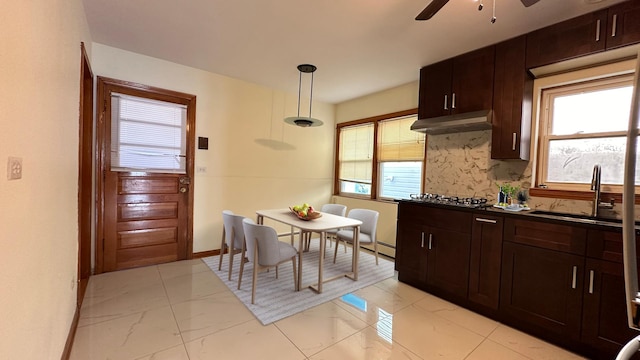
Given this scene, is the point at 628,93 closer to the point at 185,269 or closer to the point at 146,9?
the point at 146,9

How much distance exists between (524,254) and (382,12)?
7.75 feet

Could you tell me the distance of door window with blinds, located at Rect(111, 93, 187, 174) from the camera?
10.3ft

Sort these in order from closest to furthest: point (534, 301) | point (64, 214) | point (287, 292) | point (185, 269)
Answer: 1. point (64, 214)
2. point (534, 301)
3. point (287, 292)
4. point (185, 269)

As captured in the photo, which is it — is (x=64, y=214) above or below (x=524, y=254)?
above

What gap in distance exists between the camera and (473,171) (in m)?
3.09

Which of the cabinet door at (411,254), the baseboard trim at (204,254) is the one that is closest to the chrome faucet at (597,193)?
the cabinet door at (411,254)

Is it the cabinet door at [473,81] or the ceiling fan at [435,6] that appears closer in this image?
the ceiling fan at [435,6]

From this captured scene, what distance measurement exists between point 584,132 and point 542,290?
1.51 m

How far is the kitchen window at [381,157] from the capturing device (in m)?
3.91

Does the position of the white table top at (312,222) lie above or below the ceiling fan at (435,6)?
below

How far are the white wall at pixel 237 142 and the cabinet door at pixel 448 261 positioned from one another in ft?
8.38

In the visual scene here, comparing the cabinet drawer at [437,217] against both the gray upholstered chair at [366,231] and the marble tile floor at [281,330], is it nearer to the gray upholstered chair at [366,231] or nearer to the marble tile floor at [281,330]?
the gray upholstered chair at [366,231]

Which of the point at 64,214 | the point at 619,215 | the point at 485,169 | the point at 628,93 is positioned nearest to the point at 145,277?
the point at 64,214

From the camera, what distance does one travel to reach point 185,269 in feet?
10.8
